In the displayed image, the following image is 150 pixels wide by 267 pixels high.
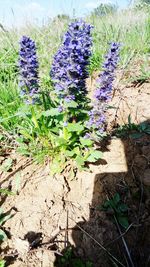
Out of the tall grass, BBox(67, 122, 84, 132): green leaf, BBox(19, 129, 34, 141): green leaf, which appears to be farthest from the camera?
the tall grass

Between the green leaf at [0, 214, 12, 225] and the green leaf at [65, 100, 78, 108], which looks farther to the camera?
the green leaf at [0, 214, 12, 225]

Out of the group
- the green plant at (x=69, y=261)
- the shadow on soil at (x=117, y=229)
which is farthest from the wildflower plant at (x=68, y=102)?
the green plant at (x=69, y=261)

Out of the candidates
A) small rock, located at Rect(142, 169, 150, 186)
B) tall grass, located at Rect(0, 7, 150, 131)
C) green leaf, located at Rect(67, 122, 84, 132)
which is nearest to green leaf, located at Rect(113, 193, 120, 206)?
small rock, located at Rect(142, 169, 150, 186)

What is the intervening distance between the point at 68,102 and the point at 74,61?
0.32m

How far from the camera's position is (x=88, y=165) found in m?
2.67

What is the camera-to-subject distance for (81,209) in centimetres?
246

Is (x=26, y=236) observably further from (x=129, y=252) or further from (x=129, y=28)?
(x=129, y=28)

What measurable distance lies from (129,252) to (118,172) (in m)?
0.68

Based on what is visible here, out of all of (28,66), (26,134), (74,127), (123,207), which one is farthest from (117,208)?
(28,66)

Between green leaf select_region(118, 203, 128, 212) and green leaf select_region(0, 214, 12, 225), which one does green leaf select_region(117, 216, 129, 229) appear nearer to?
green leaf select_region(118, 203, 128, 212)

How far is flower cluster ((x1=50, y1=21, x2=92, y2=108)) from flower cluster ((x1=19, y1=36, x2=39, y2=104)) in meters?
0.20

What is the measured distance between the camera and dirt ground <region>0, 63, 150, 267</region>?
7.42ft

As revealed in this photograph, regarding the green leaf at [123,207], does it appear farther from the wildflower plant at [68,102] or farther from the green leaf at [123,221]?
the wildflower plant at [68,102]

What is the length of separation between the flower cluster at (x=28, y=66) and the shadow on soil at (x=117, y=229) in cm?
96
